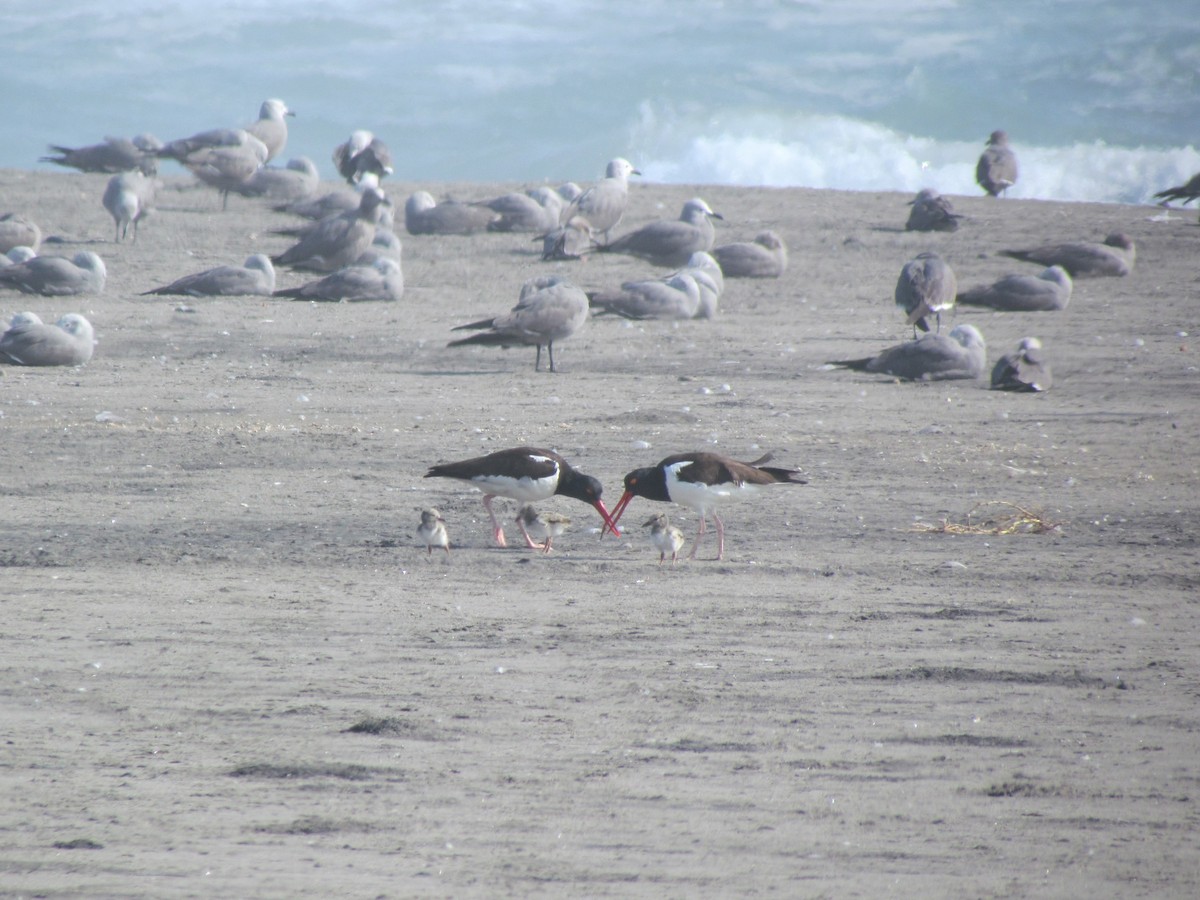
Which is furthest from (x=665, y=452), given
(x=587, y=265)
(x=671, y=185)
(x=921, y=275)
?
(x=671, y=185)

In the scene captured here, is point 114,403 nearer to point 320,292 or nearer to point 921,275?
point 320,292

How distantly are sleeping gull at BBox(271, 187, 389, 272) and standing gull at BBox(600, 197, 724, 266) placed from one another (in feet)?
8.90

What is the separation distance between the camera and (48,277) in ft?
45.7

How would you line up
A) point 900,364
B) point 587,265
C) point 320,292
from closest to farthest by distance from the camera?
1. point 900,364
2. point 320,292
3. point 587,265

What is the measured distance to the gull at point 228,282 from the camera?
14.3 m

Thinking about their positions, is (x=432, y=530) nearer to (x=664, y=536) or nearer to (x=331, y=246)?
(x=664, y=536)

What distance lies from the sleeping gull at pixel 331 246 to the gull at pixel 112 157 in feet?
23.0

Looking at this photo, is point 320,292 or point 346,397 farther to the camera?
point 320,292

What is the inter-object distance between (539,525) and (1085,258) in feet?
36.5

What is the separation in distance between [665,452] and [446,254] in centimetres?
959

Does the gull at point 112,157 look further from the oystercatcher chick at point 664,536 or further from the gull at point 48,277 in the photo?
the oystercatcher chick at point 664,536

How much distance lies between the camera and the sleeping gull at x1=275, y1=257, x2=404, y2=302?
47.4ft

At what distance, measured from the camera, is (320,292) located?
14.5 m

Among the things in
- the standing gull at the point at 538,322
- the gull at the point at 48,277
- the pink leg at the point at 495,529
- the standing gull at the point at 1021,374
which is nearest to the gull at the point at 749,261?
the standing gull at the point at 538,322
